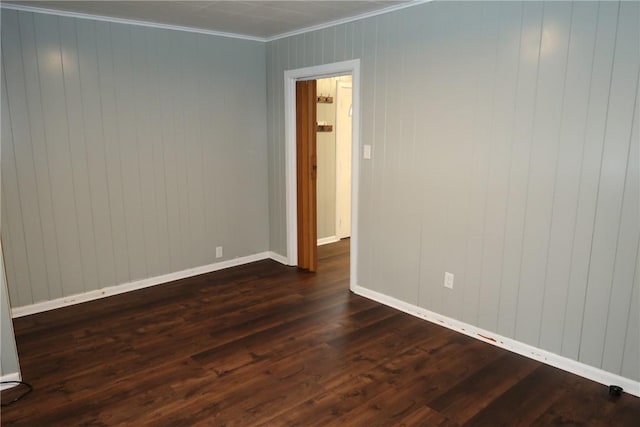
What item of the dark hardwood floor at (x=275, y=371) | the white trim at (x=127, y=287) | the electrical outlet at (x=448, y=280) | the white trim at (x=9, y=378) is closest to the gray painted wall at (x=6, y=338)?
the white trim at (x=9, y=378)

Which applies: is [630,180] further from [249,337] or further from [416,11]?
[249,337]

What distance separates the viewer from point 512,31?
9.29 ft

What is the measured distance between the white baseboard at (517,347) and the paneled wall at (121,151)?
1.94 meters

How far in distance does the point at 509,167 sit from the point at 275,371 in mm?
2000

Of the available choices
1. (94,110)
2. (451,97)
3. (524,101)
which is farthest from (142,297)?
(524,101)

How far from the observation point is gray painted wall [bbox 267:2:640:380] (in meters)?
2.53

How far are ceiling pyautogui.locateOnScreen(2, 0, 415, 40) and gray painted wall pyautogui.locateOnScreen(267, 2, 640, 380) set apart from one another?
221 mm

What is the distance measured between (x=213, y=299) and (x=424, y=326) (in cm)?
183

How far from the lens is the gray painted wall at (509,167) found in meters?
2.53

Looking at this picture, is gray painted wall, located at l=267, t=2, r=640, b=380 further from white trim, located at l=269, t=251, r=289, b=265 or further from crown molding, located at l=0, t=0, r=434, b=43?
white trim, located at l=269, t=251, r=289, b=265

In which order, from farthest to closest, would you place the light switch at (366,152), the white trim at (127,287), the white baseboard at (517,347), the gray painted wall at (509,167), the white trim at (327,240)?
1. the white trim at (327,240)
2. the light switch at (366,152)
3. the white trim at (127,287)
4. the white baseboard at (517,347)
5. the gray painted wall at (509,167)

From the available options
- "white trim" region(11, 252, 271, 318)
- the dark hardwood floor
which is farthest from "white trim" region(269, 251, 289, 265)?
the dark hardwood floor

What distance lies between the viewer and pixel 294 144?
470cm

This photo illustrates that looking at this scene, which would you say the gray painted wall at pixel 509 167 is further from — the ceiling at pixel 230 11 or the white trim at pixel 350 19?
the ceiling at pixel 230 11
